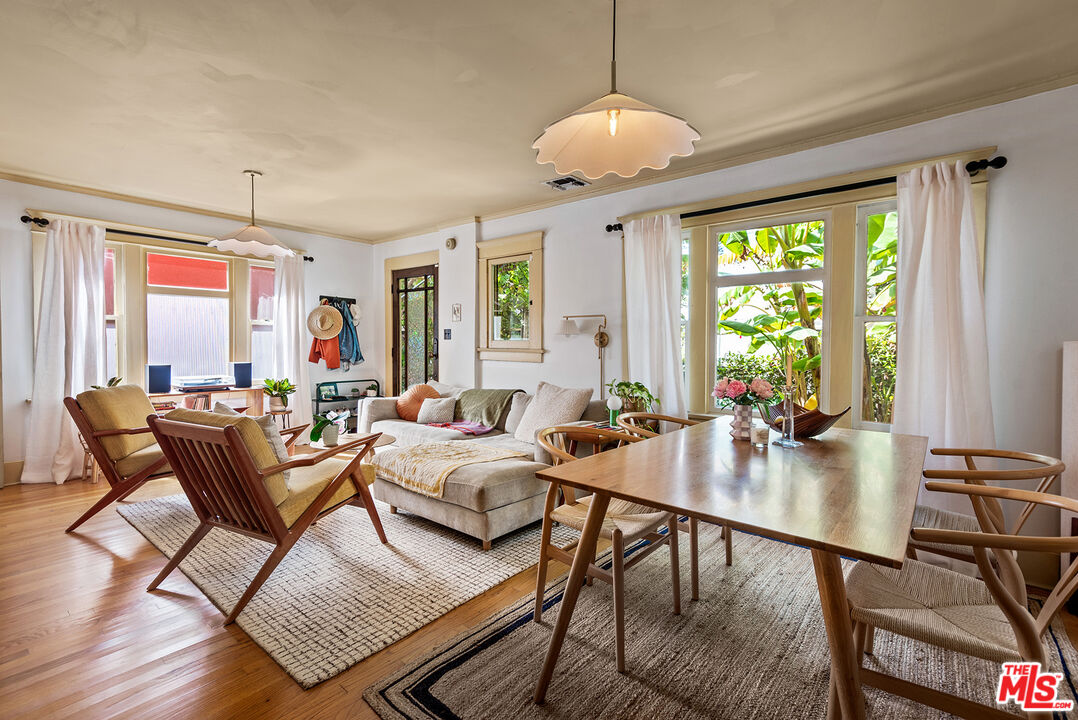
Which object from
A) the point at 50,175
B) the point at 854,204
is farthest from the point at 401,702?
the point at 50,175

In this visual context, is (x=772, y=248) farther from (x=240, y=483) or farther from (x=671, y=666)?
(x=240, y=483)

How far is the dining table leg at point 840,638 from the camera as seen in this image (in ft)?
3.94

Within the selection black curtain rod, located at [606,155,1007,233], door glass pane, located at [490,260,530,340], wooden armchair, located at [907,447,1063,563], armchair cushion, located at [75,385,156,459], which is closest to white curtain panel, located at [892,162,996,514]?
black curtain rod, located at [606,155,1007,233]

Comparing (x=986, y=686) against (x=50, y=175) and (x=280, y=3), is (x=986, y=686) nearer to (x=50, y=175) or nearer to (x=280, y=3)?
(x=280, y=3)

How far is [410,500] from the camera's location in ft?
11.0

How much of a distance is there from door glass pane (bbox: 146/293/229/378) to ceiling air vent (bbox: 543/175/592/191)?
12.7 feet

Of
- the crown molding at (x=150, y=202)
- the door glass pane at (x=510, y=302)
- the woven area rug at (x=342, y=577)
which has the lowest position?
the woven area rug at (x=342, y=577)

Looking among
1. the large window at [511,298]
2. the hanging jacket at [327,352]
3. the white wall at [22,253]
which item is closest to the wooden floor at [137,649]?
the white wall at [22,253]

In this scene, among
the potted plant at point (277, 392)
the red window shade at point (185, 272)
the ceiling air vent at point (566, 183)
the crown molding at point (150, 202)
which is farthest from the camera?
the potted plant at point (277, 392)

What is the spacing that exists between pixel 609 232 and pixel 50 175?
4720 mm

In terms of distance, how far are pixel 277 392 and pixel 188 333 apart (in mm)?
1064

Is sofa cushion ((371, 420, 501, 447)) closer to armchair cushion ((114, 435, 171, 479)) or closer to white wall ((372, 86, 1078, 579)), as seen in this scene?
armchair cushion ((114, 435, 171, 479))

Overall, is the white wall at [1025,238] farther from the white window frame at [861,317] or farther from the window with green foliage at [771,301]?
the window with green foliage at [771,301]

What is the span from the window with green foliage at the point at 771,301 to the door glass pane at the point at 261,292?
4.96 metres
